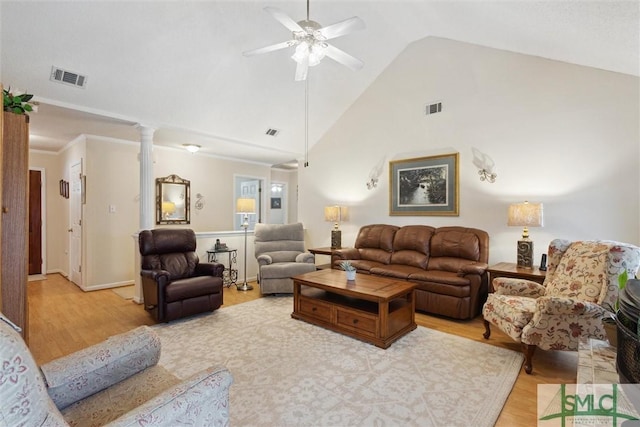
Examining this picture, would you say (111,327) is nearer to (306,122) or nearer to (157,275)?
(157,275)

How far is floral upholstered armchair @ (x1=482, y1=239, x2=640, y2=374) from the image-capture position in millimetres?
2211

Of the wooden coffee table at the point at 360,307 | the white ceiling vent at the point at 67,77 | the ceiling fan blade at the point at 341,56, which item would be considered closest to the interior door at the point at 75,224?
the white ceiling vent at the point at 67,77

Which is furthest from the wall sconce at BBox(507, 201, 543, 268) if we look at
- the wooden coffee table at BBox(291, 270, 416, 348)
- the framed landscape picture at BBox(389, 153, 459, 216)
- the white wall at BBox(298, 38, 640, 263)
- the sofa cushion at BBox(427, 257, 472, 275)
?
the wooden coffee table at BBox(291, 270, 416, 348)

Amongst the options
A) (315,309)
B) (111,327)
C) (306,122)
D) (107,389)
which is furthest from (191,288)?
(306,122)

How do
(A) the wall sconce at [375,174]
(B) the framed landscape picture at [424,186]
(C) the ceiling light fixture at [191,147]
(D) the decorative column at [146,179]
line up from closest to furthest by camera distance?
(D) the decorative column at [146,179] < (B) the framed landscape picture at [424,186] < (A) the wall sconce at [375,174] < (C) the ceiling light fixture at [191,147]

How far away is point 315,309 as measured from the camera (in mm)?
3340

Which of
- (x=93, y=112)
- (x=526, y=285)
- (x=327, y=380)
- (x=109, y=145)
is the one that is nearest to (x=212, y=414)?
(x=327, y=380)

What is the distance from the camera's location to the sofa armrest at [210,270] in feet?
12.5

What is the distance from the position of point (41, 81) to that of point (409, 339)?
457 centimetres

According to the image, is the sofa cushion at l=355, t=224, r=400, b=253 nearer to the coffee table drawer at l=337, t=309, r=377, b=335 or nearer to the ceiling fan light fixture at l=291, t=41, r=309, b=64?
the coffee table drawer at l=337, t=309, r=377, b=335

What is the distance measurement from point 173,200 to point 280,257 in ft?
8.17

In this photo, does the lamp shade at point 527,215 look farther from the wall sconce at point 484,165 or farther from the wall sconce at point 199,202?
the wall sconce at point 199,202

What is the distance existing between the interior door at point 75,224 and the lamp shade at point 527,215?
6211mm

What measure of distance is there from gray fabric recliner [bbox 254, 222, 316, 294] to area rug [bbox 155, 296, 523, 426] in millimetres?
991
